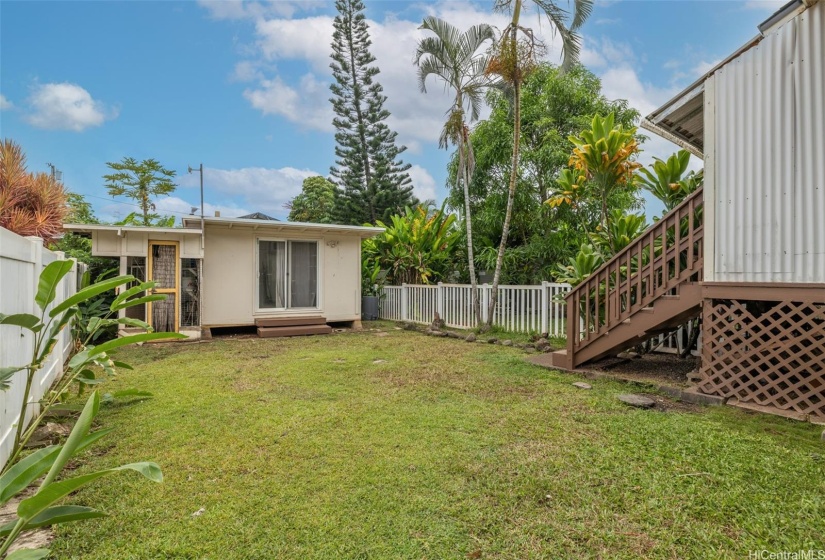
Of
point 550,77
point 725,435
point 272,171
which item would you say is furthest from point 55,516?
point 272,171

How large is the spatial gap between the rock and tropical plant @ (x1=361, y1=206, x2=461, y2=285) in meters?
8.49

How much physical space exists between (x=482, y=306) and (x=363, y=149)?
16.1m

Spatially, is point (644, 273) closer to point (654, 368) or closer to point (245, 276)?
point (654, 368)

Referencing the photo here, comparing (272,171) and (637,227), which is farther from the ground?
(272,171)

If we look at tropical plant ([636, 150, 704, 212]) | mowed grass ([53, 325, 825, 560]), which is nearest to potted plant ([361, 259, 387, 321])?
mowed grass ([53, 325, 825, 560])

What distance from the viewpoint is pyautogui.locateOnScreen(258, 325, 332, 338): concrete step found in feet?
30.0

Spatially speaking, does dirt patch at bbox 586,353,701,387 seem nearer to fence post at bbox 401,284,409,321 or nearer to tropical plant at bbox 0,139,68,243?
fence post at bbox 401,284,409,321

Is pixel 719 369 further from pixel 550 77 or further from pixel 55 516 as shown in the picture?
pixel 550 77

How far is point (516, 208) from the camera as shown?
13.8m

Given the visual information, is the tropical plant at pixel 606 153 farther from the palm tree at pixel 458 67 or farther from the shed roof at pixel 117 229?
the shed roof at pixel 117 229

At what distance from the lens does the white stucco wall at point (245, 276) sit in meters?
9.10

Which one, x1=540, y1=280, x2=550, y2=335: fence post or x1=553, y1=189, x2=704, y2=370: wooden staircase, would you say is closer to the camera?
x1=553, y1=189, x2=704, y2=370: wooden staircase

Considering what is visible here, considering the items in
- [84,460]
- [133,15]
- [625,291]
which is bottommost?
[84,460]

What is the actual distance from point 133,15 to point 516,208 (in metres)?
11.2
